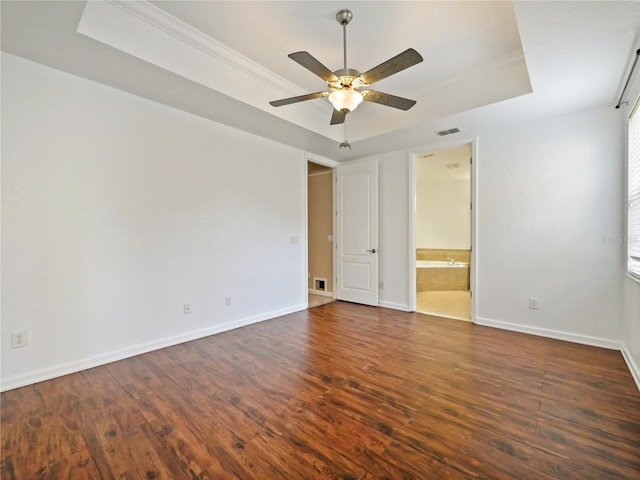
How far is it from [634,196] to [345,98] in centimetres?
282

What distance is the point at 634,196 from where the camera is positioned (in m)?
2.60

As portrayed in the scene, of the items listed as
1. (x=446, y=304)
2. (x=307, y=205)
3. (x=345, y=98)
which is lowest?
(x=446, y=304)

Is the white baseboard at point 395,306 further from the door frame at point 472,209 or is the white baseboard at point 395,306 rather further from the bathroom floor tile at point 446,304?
the bathroom floor tile at point 446,304

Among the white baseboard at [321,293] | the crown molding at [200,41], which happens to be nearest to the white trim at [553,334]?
the white baseboard at [321,293]

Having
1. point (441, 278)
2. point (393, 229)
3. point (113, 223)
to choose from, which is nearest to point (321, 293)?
point (393, 229)

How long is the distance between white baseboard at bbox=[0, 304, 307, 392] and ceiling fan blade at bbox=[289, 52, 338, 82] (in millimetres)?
2965

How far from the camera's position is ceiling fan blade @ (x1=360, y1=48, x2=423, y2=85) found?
Answer: 5.80 ft

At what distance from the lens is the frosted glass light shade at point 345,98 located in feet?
7.23

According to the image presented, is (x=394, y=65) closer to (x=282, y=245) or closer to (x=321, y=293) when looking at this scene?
(x=282, y=245)

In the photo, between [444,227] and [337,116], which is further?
[444,227]

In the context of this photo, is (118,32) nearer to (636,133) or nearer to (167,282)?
(167,282)

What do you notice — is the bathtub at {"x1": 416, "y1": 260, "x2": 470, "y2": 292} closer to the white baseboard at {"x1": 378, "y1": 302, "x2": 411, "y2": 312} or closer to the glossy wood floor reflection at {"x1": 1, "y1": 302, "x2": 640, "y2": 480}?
the white baseboard at {"x1": 378, "y1": 302, "x2": 411, "y2": 312}

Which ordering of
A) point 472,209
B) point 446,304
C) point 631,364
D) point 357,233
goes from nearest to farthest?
point 631,364 < point 472,209 < point 446,304 < point 357,233

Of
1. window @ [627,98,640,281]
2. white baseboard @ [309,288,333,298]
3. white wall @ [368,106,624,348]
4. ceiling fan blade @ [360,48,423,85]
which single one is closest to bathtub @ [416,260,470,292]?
white baseboard @ [309,288,333,298]
